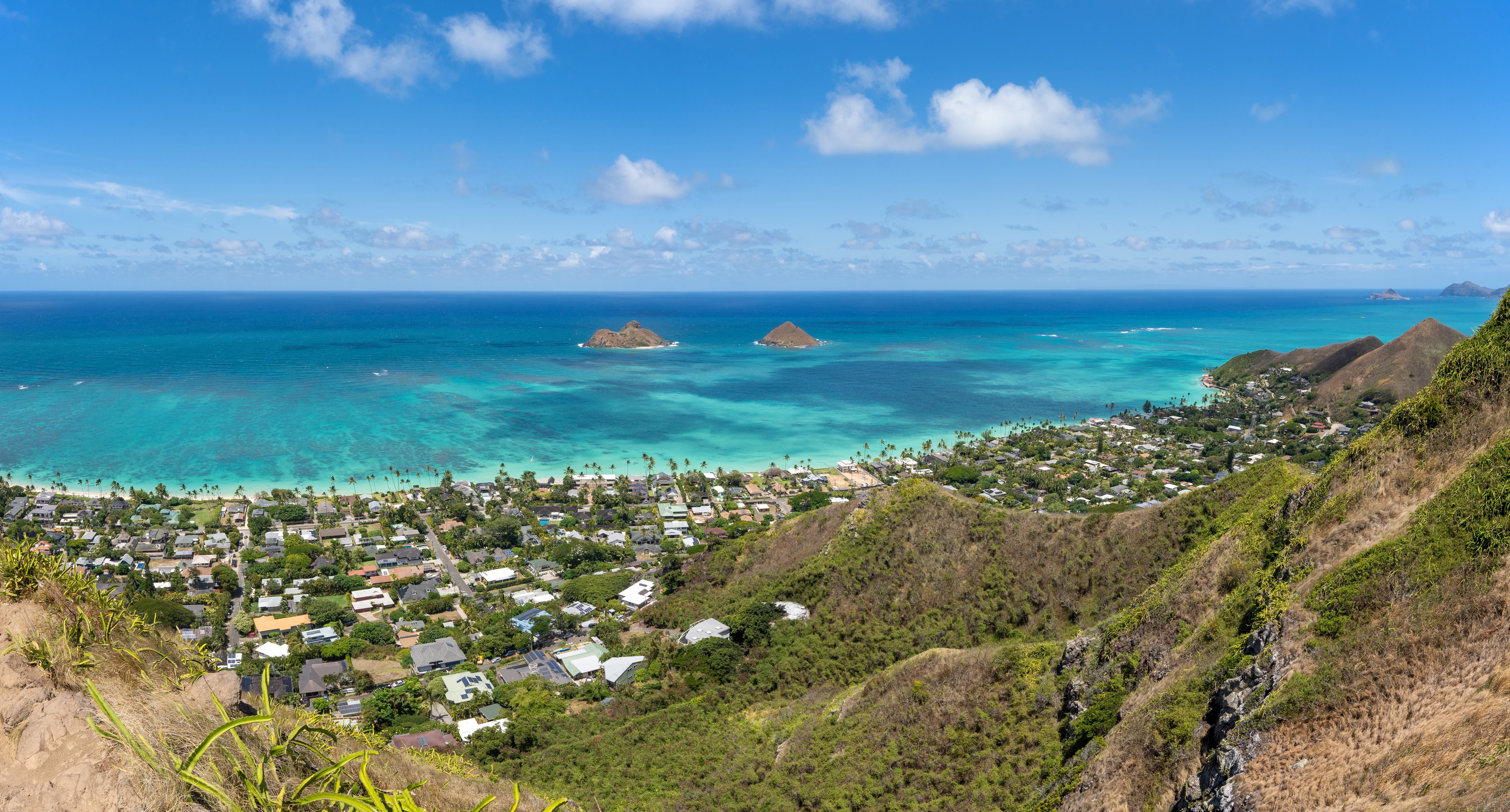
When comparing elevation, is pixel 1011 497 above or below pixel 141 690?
below

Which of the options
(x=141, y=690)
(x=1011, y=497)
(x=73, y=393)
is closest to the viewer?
(x=141, y=690)

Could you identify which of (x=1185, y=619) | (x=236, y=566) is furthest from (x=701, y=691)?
(x=236, y=566)

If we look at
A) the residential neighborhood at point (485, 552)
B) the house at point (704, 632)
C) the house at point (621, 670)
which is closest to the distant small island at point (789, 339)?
the residential neighborhood at point (485, 552)

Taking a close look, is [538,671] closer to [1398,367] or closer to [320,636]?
[320,636]

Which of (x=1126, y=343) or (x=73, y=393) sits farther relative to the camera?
(x=1126, y=343)

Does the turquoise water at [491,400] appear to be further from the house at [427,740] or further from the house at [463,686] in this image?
the house at [427,740]

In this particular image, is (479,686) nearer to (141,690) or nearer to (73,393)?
(141,690)

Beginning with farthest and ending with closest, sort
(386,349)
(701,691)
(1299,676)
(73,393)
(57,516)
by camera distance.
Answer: (386,349), (73,393), (57,516), (701,691), (1299,676)
